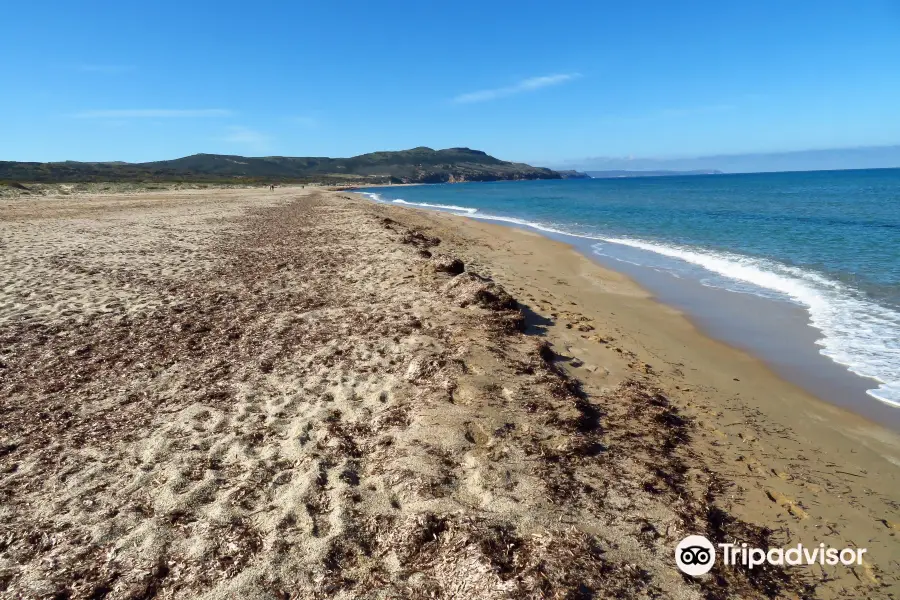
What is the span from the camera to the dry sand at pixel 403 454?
3289mm

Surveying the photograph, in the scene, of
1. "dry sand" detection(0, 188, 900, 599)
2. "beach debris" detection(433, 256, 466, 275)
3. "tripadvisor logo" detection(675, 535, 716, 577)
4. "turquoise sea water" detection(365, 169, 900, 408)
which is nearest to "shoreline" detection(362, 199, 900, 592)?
"dry sand" detection(0, 188, 900, 599)

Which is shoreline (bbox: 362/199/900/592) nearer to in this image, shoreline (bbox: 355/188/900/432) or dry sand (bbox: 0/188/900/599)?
dry sand (bbox: 0/188/900/599)

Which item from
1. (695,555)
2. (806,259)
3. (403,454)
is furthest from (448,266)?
(806,259)

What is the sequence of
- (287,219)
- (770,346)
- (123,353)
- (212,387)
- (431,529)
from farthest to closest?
1. (287,219)
2. (770,346)
3. (123,353)
4. (212,387)
5. (431,529)

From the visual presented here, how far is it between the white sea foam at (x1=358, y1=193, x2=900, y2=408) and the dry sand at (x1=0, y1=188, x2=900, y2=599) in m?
1.63

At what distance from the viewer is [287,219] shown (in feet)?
84.4

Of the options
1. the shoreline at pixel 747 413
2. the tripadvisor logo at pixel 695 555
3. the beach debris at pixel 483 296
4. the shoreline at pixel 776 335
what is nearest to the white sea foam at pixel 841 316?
the shoreline at pixel 776 335

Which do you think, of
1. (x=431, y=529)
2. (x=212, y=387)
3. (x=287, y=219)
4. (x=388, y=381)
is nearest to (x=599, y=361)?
(x=388, y=381)

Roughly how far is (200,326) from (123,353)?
133 cm

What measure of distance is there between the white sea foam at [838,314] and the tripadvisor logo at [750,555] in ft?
13.3

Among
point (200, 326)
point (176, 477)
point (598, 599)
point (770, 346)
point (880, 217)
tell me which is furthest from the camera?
point (880, 217)

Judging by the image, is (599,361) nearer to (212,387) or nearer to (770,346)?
(770,346)

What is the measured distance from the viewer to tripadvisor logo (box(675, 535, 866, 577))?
11.4 feet

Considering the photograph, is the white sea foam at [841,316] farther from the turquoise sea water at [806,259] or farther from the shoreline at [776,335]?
the shoreline at [776,335]
